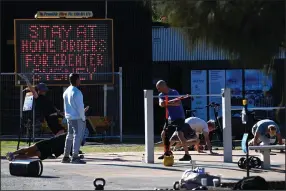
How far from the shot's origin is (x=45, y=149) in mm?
12922

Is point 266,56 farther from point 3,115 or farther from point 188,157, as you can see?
point 3,115

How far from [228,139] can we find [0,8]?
13.6 meters

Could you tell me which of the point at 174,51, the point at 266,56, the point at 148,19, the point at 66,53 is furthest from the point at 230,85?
the point at 266,56

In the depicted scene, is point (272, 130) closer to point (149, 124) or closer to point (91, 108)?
point (149, 124)

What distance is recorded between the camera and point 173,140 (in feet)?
45.3

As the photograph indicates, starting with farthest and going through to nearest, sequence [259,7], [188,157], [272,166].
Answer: [188,157], [272,166], [259,7]

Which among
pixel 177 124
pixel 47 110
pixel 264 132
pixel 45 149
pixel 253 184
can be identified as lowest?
pixel 253 184

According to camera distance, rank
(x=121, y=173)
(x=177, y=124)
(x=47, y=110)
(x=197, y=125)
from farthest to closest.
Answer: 1. (x=197, y=125)
2. (x=47, y=110)
3. (x=177, y=124)
4. (x=121, y=173)

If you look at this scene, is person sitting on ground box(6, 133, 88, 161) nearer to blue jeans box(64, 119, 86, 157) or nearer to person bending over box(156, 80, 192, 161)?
blue jeans box(64, 119, 86, 157)

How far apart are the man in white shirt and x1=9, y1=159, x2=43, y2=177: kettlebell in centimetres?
178

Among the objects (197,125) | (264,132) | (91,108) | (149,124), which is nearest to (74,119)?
(149,124)

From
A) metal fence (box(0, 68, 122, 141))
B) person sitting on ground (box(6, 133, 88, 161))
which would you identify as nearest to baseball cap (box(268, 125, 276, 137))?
person sitting on ground (box(6, 133, 88, 161))

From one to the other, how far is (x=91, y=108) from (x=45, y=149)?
8.21 m

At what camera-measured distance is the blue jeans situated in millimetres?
12461
